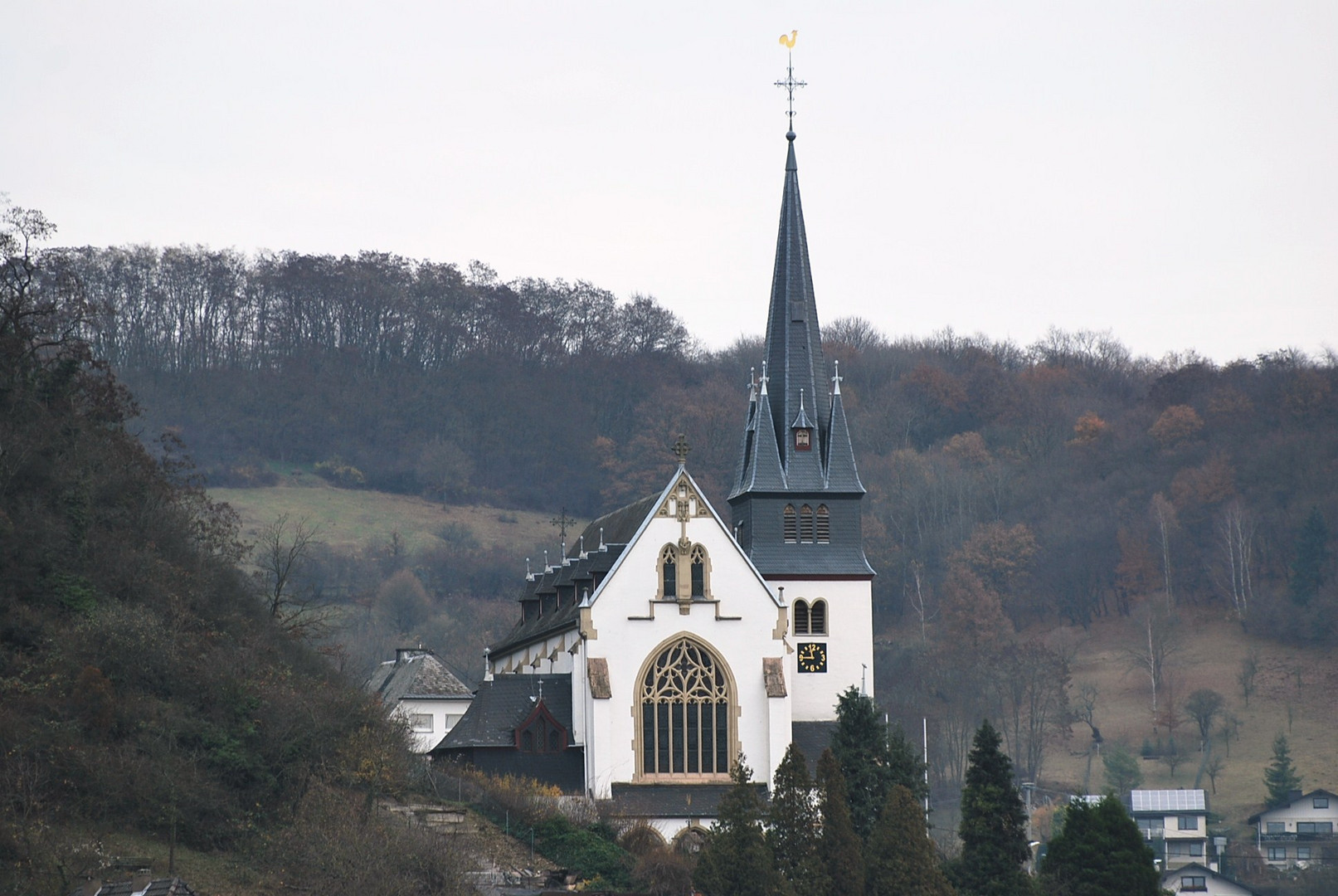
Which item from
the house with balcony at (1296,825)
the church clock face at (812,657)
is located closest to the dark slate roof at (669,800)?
the church clock face at (812,657)

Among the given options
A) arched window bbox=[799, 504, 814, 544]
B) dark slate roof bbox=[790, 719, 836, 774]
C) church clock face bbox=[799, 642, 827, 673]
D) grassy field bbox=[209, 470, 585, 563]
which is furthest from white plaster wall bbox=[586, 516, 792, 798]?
grassy field bbox=[209, 470, 585, 563]

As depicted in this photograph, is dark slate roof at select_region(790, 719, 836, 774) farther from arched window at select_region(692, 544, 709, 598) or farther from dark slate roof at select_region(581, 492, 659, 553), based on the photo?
dark slate roof at select_region(581, 492, 659, 553)

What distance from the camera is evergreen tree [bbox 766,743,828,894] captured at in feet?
145

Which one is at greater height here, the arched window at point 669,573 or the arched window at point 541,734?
the arched window at point 669,573

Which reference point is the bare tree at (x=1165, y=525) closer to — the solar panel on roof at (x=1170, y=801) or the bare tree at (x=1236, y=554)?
the bare tree at (x=1236, y=554)

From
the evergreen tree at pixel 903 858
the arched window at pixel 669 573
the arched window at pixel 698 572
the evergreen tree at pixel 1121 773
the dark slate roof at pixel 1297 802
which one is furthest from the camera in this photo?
the evergreen tree at pixel 1121 773

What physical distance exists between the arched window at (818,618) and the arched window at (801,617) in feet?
0.43

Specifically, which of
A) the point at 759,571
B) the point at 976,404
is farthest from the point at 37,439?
the point at 976,404

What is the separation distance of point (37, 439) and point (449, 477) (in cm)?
9625

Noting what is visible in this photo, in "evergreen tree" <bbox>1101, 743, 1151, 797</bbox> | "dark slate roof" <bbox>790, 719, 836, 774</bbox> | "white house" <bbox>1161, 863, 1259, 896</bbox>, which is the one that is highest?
"dark slate roof" <bbox>790, 719, 836, 774</bbox>

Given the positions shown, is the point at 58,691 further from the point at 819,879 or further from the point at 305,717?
the point at 819,879

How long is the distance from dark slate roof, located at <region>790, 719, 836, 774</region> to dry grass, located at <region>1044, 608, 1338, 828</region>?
38.5 meters

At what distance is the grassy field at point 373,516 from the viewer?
130m

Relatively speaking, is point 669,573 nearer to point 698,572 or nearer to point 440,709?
point 698,572
